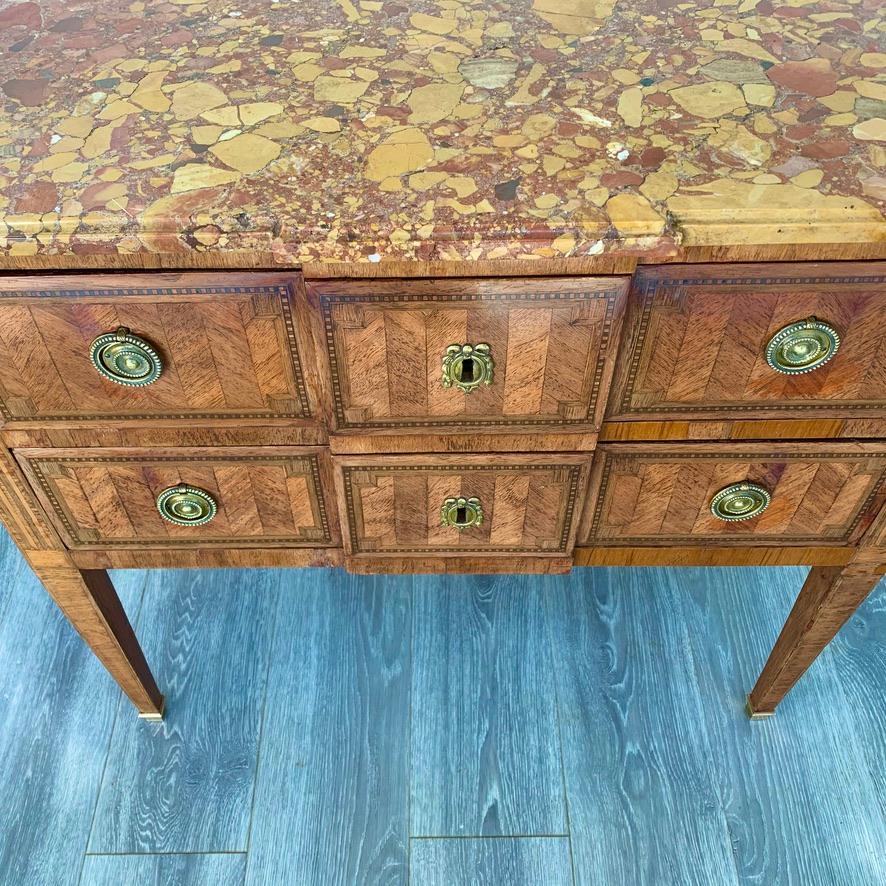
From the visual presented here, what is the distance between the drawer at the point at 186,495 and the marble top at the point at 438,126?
26cm

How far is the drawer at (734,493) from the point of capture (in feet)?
2.85

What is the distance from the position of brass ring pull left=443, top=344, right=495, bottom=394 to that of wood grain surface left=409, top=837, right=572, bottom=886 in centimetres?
73

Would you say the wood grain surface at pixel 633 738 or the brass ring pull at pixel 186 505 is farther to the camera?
the wood grain surface at pixel 633 738

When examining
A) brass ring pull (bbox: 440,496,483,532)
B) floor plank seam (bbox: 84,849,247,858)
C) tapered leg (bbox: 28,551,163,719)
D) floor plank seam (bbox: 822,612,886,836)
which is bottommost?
floor plank seam (bbox: 84,849,247,858)

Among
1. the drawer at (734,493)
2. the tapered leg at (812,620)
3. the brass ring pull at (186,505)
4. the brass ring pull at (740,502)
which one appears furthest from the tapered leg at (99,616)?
the tapered leg at (812,620)

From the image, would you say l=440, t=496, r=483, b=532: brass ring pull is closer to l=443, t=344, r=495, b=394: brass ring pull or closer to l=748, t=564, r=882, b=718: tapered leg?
l=443, t=344, r=495, b=394: brass ring pull

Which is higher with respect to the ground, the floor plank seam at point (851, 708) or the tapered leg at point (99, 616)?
the tapered leg at point (99, 616)

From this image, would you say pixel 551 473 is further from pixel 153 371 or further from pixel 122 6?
pixel 122 6

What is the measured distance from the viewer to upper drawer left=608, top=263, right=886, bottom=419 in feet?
2.34

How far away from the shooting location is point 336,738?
4.17ft

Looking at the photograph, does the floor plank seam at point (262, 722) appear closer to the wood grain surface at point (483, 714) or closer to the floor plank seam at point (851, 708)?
the wood grain surface at point (483, 714)

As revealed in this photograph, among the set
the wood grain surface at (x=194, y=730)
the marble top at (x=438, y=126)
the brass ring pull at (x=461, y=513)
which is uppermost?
the marble top at (x=438, y=126)

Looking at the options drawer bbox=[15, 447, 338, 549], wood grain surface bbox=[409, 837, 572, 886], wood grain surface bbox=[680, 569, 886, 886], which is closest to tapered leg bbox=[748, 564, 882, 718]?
wood grain surface bbox=[680, 569, 886, 886]

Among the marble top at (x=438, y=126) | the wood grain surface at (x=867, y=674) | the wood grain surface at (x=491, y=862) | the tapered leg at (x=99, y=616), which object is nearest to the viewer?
the marble top at (x=438, y=126)
